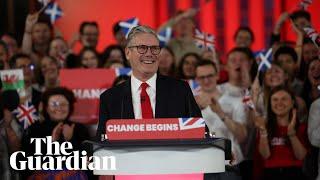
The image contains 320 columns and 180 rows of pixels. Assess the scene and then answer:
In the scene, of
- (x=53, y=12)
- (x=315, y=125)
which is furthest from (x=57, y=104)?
(x=53, y=12)

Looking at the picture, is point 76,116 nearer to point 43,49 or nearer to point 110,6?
point 43,49

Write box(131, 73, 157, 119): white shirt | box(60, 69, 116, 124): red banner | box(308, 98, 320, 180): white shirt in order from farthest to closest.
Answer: box(60, 69, 116, 124): red banner, box(308, 98, 320, 180): white shirt, box(131, 73, 157, 119): white shirt

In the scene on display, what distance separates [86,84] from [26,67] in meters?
0.62

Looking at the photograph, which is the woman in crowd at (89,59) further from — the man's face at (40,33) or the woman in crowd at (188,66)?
the woman in crowd at (188,66)

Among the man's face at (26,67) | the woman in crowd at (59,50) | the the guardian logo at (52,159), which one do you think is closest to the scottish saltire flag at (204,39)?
the woman in crowd at (59,50)

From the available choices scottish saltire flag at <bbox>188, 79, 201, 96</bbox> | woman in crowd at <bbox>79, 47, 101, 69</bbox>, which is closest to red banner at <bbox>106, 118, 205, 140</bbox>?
scottish saltire flag at <bbox>188, 79, 201, 96</bbox>

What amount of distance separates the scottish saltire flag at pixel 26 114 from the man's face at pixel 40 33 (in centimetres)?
132

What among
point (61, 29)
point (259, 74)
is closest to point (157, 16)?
point (61, 29)

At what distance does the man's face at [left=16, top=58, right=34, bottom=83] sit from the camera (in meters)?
5.89

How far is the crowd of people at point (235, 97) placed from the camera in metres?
4.85

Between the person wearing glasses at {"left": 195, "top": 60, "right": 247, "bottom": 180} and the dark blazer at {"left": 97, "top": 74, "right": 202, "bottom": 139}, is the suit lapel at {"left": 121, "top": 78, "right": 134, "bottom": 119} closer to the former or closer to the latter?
the dark blazer at {"left": 97, "top": 74, "right": 202, "bottom": 139}

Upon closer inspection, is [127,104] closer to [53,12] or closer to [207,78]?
[207,78]

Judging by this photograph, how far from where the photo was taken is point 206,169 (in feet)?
8.72

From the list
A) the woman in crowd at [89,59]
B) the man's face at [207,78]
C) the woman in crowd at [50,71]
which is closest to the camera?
the man's face at [207,78]
